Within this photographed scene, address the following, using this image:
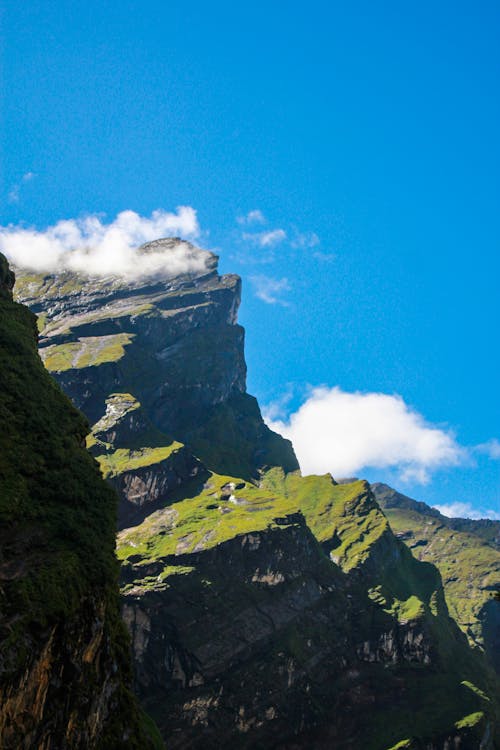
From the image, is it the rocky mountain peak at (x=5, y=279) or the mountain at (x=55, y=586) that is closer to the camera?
the mountain at (x=55, y=586)

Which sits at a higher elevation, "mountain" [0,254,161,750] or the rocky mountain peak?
the rocky mountain peak

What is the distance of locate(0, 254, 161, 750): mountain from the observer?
7288 cm

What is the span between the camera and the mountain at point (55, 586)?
72875mm

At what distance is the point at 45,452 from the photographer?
10625 cm

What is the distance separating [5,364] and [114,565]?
Result: 4135 cm

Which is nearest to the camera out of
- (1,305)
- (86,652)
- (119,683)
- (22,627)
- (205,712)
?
(22,627)

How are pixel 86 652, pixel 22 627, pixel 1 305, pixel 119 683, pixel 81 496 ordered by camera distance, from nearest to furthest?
pixel 22 627, pixel 86 652, pixel 119 683, pixel 81 496, pixel 1 305

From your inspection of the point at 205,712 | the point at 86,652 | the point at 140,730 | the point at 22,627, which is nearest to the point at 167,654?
the point at 205,712

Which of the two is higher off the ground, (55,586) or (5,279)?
(5,279)

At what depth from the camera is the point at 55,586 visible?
80562 millimetres

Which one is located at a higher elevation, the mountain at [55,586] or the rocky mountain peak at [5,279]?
the rocky mountain peak at [5,279]

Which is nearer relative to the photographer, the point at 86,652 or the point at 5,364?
the point at 86,652

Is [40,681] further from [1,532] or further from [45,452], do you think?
[45,452]

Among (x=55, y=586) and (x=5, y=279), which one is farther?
(x=5, y=279)
